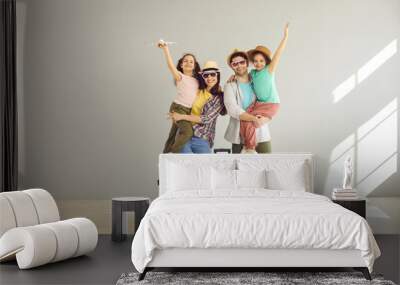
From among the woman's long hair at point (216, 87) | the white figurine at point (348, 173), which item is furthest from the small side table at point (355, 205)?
the woman's long hair at point (216, 87)

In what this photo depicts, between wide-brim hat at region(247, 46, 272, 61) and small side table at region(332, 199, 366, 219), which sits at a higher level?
wide-brim hat at region(247, 46, 272, 61)

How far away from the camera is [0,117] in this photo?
6836 mm

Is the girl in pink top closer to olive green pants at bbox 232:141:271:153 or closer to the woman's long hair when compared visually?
the woman's long hair

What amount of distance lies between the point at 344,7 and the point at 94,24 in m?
2.93

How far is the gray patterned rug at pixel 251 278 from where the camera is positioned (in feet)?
15.7

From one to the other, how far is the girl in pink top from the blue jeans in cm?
10

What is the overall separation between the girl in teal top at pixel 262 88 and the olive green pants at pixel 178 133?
631 mm

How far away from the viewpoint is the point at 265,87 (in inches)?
290

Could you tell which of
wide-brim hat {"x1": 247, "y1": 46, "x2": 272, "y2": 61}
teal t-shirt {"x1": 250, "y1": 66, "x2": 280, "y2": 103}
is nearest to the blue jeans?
teal t-shirt {"x1": 250, "y1": 66, "x2": 280, "y2": 103}

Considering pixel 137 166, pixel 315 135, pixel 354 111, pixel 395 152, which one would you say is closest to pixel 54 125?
pixel 137 166

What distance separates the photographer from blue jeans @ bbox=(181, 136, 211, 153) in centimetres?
735

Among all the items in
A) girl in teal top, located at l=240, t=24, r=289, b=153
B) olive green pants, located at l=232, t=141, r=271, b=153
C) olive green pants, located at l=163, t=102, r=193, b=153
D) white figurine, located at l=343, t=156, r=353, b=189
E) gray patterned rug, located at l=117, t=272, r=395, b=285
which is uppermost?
girl in teal top, located at l=240, t=24, r=289, b=153

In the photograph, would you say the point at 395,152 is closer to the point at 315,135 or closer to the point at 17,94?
the point at 315,135

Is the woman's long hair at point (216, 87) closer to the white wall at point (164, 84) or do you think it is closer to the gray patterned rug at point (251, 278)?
the white wall at point (164, 84)
